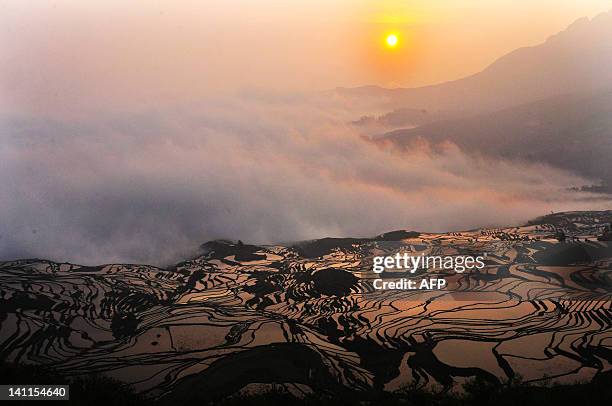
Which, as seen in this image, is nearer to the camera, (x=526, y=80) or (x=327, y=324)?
(x=327, y=324)

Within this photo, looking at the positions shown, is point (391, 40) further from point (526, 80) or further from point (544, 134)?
point (544, 134)

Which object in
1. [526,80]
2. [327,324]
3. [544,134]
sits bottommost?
[327,324]

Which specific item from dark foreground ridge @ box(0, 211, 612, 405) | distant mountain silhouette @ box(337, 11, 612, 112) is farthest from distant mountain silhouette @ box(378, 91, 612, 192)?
dark foreground ridge @ box(0, 211, 612, 405)

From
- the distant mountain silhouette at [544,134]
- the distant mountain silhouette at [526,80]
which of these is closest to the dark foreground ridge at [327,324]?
the distant mountain silhouette at [544,134]

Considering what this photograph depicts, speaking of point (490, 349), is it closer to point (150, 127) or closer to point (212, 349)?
point (212, 349)

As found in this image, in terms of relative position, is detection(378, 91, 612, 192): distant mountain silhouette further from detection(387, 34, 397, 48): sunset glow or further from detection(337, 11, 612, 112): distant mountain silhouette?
detection(387, 34, 397, 48): sunset glow

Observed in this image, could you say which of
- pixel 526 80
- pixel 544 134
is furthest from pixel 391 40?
pixel 544 134

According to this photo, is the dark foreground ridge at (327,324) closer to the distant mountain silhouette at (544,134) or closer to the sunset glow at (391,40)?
the distant mountain silhouette at (544,134)
